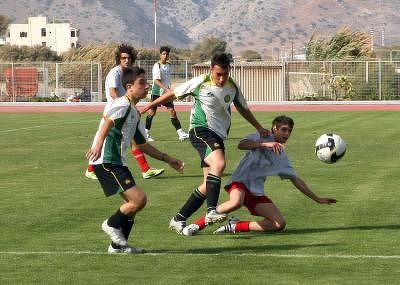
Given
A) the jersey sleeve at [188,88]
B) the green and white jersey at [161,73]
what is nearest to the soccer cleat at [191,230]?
the jersey sleeve at [188,88]

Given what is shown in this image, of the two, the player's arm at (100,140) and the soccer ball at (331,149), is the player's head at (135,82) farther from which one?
the soccer ball at (331,149)

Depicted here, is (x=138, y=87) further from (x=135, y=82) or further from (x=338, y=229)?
(x=338, y=229)

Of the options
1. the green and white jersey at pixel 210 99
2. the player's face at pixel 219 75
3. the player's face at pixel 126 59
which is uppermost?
the player's face at pixel 126 59

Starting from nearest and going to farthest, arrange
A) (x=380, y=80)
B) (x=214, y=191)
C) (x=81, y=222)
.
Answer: (x=214, y=191) < (x=81, y=222) < (x=380, y=80)

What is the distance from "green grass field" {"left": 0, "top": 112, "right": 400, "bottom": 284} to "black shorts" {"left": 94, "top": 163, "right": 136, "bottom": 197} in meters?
0.62

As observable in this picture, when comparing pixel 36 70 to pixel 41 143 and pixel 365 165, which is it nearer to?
pixel 41 143

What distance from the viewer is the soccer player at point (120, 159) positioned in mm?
10172

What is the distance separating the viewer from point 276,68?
57.1 metres

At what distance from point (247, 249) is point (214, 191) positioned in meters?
1.12

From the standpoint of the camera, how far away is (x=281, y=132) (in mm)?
11383

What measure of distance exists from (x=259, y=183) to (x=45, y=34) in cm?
15523

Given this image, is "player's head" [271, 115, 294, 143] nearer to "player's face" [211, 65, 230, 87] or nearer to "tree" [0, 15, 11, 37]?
"player's face" [211, 65, 230, 87]

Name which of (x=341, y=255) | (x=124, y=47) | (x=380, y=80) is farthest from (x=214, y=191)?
(x=380, y=80)

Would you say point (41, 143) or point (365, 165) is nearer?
point (365, 165)
